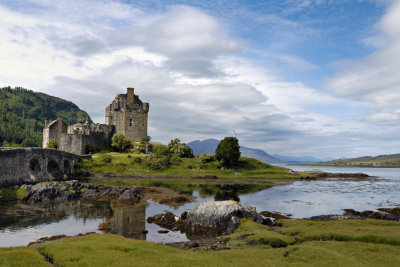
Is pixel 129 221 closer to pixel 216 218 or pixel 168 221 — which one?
pixel 168 221

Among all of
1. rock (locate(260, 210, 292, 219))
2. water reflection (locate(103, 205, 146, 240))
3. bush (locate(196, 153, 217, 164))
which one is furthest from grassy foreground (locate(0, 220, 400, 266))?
bush (locate(196, 153, 217, 164))

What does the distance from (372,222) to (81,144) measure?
245 ft

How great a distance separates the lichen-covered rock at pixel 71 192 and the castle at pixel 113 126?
40966 millimetres

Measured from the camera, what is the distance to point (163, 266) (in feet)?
43.3

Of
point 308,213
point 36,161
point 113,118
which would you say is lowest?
point 308,213

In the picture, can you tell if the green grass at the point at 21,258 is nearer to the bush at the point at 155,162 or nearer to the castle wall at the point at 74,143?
the bush at the point at 155,162

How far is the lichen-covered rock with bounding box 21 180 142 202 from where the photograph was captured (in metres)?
41.6

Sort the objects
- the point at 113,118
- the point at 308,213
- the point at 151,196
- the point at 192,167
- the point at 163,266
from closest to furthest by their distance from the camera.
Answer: the point at 163,266, the point at 308,213, the point at 151,196, the point at 192,167, the point at 113,118

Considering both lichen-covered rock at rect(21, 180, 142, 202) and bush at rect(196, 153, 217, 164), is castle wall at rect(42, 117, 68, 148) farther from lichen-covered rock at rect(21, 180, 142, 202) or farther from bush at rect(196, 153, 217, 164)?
lichen-covered rock at rect(21, 180, 142, 202)

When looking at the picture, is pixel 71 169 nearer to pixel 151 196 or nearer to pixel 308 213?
pixel 151 196

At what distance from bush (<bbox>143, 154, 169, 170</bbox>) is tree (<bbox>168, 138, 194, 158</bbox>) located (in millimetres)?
9528

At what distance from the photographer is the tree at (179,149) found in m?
90.1

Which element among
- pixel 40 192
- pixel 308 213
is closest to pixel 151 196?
pixel 40 192

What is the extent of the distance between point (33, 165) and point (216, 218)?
45586 mm
